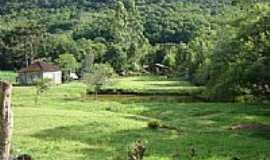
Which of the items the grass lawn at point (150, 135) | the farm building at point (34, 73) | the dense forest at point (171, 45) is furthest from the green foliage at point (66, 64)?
the grass lawn at point (150, 135)

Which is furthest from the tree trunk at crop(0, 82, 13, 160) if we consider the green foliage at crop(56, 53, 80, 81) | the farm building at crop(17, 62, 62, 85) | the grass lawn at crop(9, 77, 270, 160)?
the green foliage at crop(56, 53, 80, 81)

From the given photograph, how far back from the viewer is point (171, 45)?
160000mm

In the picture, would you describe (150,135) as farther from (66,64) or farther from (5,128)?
(66,64)

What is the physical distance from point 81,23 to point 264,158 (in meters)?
168

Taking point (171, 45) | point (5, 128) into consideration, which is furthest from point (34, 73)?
point (5, 128)

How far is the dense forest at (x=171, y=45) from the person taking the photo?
203 feet

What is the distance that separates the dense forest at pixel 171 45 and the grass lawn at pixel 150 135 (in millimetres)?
9061

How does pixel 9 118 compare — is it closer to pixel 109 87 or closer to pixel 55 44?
pixel 109 87

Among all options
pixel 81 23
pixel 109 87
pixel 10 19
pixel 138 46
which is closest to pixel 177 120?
pixel 109 87

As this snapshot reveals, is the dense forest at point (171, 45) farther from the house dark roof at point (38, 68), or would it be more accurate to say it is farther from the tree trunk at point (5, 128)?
the tree trunk at point (5, 128)

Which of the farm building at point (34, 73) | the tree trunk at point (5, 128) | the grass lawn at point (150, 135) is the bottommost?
→ the farm building at point (34, 73)

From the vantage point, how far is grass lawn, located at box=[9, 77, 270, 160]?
86.3 feet

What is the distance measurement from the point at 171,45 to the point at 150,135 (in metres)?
127

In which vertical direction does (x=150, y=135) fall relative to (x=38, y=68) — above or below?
above
